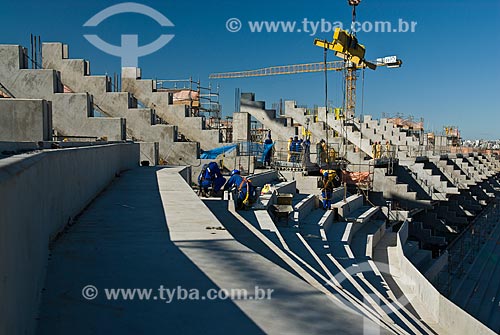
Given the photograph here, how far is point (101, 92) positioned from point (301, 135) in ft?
48.3

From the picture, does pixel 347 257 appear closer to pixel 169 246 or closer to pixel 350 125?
pixel 169 246

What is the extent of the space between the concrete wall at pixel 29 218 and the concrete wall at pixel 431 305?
4770 mm

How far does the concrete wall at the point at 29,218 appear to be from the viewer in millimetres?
1980

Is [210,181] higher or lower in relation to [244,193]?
higher

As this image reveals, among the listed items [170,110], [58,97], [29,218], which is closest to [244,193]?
[29,218]

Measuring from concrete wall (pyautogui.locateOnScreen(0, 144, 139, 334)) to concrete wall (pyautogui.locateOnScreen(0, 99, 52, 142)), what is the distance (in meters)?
1.79

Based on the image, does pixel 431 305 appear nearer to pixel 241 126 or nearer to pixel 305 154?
pixel 305 154

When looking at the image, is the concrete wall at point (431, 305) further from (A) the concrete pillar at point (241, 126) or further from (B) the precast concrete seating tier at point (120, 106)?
(A) the concrete pillar at point (241, 126)

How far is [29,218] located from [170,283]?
104 centimetres

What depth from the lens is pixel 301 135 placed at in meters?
30.2

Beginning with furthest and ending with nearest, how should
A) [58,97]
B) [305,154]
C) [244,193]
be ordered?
[305,154], [58,97], [244,193]

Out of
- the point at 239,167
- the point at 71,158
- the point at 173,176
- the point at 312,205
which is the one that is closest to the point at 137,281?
the point at 71,158

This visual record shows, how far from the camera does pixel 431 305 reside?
7.14 metres

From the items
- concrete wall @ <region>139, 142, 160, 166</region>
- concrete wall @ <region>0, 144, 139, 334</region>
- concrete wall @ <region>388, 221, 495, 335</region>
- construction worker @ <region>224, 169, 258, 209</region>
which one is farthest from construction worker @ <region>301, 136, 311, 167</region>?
concrete wall @ <region>0, 144, 139, 334</region>
